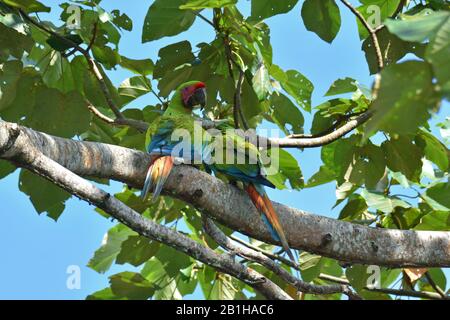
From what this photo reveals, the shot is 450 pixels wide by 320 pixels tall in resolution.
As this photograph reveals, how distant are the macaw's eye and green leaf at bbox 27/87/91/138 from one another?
25.8 inches

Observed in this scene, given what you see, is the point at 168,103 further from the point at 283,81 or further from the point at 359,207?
the point at 359,207

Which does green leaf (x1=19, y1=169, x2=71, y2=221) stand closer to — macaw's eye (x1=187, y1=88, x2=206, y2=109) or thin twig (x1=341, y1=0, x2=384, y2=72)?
macaw's eye (x1=187, y1=88, x2=206, y2=109)

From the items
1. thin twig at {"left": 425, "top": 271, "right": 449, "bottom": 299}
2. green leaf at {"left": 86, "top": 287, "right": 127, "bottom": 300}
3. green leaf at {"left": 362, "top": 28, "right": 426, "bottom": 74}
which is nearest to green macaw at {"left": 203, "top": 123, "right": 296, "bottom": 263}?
green leaf at {"left": 362, "top": 28, "right": 426, "bottom": 74}

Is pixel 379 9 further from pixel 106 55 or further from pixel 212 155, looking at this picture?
pixel 106 55

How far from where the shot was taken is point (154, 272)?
4.66 m

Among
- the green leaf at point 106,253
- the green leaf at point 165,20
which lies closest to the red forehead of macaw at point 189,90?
the green leaf at point 165,20

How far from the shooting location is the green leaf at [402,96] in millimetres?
1008

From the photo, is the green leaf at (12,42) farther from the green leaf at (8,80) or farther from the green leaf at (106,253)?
the green leaf at (106,253)

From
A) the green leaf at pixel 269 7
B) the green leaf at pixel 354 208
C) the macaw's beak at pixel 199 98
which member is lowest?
the green leaf at pixel 354 208

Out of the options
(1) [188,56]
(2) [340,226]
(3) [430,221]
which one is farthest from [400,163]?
(1) [188,56]

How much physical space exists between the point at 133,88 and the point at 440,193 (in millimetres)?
1816

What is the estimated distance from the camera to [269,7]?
3166mm

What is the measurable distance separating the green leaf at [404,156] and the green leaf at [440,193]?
0.14m

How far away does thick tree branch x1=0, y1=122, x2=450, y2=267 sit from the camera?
2.79 meters
